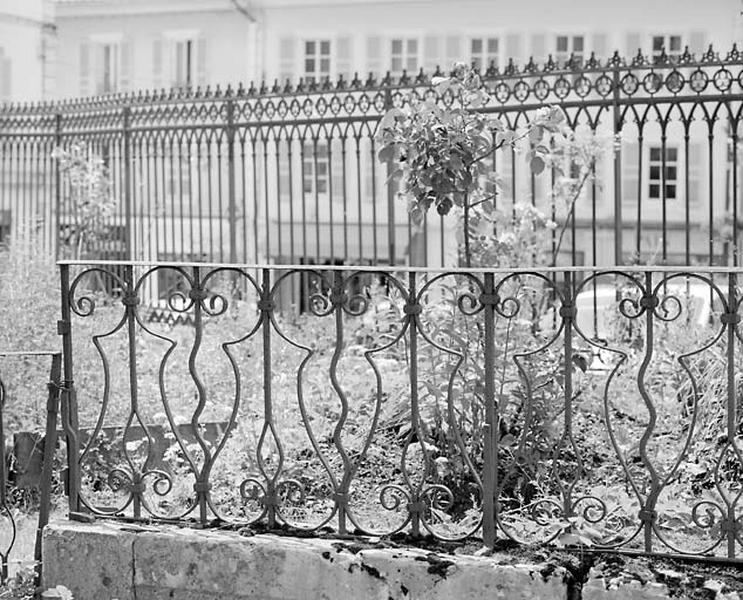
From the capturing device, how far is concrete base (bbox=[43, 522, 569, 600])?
169 inches

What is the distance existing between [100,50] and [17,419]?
2604 centimetres

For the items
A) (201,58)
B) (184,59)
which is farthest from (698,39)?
(184,59)

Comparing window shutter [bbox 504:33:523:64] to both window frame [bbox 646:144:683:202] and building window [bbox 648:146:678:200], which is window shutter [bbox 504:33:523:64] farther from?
building window [bbox 648:146:678:200]

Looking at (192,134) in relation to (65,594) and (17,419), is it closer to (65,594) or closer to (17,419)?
(17,419)

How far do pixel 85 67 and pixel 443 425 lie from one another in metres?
27.9

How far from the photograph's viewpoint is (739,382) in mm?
5469

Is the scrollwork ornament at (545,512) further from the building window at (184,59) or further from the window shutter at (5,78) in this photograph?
the window shutter at (5,78)

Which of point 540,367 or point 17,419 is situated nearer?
point 540,367

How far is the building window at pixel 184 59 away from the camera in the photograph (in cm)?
3019

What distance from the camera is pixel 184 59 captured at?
30.3 meters

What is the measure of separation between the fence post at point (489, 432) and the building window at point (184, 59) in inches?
1048

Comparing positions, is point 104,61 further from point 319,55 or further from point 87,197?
point 87,197

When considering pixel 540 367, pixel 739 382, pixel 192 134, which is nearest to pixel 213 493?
pixel 540 367

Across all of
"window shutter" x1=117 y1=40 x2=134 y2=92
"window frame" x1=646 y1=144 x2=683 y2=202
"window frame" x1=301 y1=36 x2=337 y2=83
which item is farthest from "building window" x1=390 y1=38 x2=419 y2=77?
"window shutter" x1=117 y1=40 x2=134 y2=92
